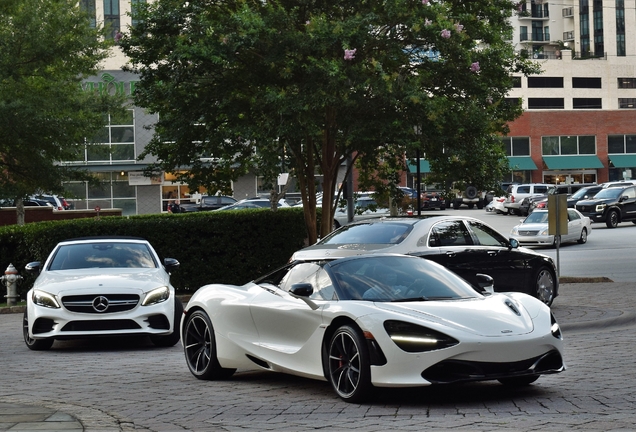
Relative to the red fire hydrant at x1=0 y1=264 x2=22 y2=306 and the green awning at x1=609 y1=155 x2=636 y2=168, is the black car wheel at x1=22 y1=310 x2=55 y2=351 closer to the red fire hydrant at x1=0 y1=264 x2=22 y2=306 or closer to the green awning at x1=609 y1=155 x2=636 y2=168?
the red fire hydrant at x1=0 y1=264 x2=22 y2=306

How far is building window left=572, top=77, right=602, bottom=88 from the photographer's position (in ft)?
364

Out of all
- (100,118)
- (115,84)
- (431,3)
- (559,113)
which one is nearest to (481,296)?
(431,3)

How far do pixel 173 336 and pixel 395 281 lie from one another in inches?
216

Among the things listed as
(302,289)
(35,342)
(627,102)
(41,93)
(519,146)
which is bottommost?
(35,342)

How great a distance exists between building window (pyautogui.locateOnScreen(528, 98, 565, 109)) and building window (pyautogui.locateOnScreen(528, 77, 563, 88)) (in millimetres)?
1379

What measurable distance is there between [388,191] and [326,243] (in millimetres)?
9924

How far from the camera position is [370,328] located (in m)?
8.48

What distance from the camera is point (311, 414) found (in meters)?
8.26

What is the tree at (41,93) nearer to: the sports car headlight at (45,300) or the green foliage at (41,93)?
the green foliage at (41,93)

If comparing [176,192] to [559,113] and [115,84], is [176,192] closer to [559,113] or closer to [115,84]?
[115,84]

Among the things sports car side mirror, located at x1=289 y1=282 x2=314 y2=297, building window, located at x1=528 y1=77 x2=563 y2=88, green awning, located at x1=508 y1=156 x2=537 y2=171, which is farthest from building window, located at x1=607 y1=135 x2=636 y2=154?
sports car side mirror, located at x1=289 y1=282 x2=314 y2=297

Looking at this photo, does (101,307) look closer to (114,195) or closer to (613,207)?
(613,207)

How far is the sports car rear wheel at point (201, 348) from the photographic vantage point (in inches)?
409

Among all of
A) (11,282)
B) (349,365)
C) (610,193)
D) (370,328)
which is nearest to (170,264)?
(349,365)
